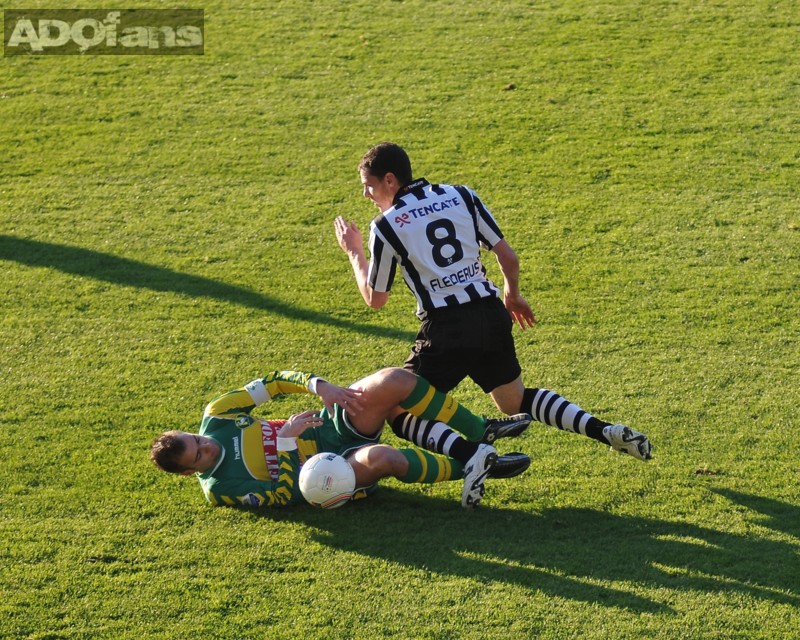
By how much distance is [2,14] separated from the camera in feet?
44.6

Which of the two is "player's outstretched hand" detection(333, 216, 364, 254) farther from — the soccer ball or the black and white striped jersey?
the soccer ball

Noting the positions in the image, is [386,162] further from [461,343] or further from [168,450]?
[168,450]

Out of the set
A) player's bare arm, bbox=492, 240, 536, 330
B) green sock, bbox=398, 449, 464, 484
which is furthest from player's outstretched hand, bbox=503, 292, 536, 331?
green sock, bbox=398, 449, 464, 484

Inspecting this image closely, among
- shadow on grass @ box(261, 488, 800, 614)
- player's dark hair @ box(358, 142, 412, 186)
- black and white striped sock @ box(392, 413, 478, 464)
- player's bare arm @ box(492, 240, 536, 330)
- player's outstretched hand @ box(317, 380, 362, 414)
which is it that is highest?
player's dark hair @ box(358, 142, 412, 186)

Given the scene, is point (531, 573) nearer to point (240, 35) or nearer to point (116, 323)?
point (116, 323)

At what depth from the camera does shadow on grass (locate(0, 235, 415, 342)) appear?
7.76m

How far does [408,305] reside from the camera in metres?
7.87

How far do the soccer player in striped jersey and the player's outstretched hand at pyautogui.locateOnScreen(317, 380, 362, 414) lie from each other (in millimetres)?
305

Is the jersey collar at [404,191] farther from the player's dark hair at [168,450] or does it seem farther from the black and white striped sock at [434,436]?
the player's dark hair at [168,450]

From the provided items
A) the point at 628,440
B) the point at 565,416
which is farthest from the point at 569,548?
the point at 565,416

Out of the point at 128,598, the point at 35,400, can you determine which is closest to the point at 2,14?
the point at 35,400

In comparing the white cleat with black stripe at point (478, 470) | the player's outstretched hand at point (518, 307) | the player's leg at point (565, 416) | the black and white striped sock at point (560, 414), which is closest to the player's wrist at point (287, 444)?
the white cleat with black stripe at point (478, 470)

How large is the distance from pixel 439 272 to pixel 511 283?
0.48 metres

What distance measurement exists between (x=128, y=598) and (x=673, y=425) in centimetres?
321
